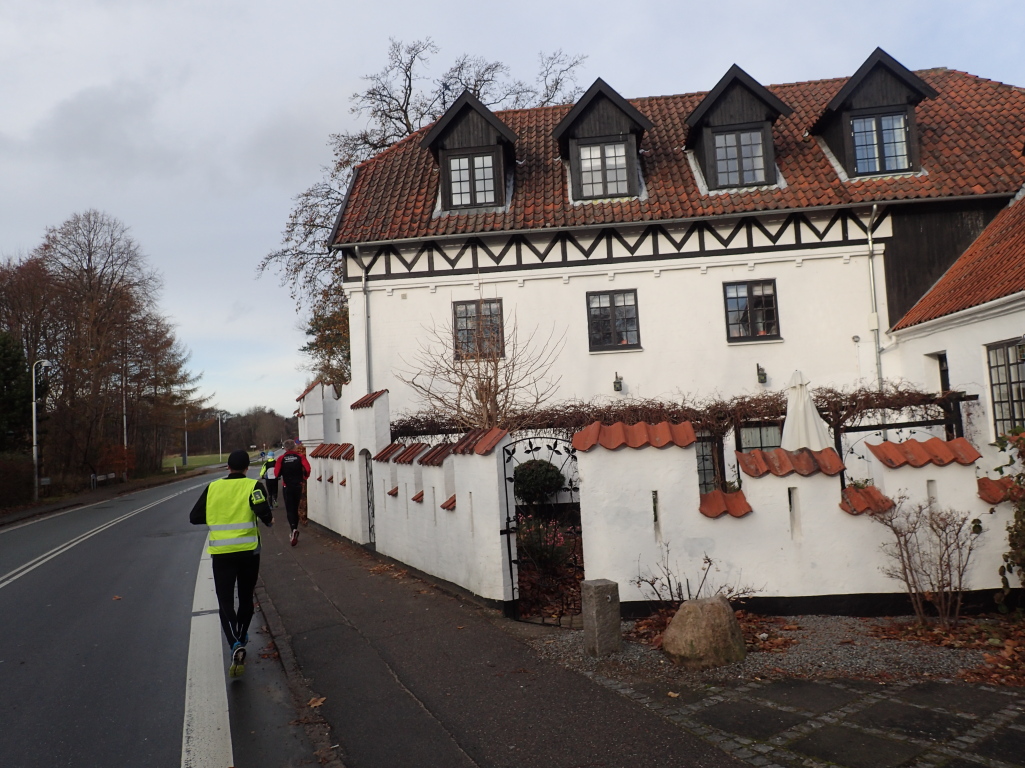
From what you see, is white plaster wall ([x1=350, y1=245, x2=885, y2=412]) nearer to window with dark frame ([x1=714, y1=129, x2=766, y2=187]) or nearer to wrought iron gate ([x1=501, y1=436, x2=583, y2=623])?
window with dark frame ([x1=714, y1=129, x2=766, y2=187])

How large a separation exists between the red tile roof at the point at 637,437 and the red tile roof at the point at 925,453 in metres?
1.83

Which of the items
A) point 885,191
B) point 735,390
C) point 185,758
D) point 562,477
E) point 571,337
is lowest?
point 185,758

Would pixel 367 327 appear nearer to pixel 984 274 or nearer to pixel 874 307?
pixel 874 307

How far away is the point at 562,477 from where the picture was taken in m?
13.9

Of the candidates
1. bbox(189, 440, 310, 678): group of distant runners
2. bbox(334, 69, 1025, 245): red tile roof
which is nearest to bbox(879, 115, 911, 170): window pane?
bbox(334, 69, 1025, 245): red tile roof

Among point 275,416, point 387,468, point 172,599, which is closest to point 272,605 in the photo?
point 172,599

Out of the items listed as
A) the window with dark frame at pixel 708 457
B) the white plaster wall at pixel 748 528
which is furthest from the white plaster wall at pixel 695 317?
the white plaster wall at pixel 748 528

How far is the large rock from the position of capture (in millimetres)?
5852

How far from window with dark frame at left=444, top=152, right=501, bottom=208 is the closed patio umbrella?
33.8 feet

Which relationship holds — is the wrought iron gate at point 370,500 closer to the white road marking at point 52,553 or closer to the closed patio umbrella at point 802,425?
the white road marking at point 52,553

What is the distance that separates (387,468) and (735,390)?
29.0 ft

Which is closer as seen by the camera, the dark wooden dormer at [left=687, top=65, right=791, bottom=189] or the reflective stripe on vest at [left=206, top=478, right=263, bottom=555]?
the reflective stripe on vest at [left=206, top=478, right=263, bottom=555]

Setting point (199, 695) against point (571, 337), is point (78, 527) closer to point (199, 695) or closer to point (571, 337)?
point (571, 337)

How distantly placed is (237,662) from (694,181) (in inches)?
586
